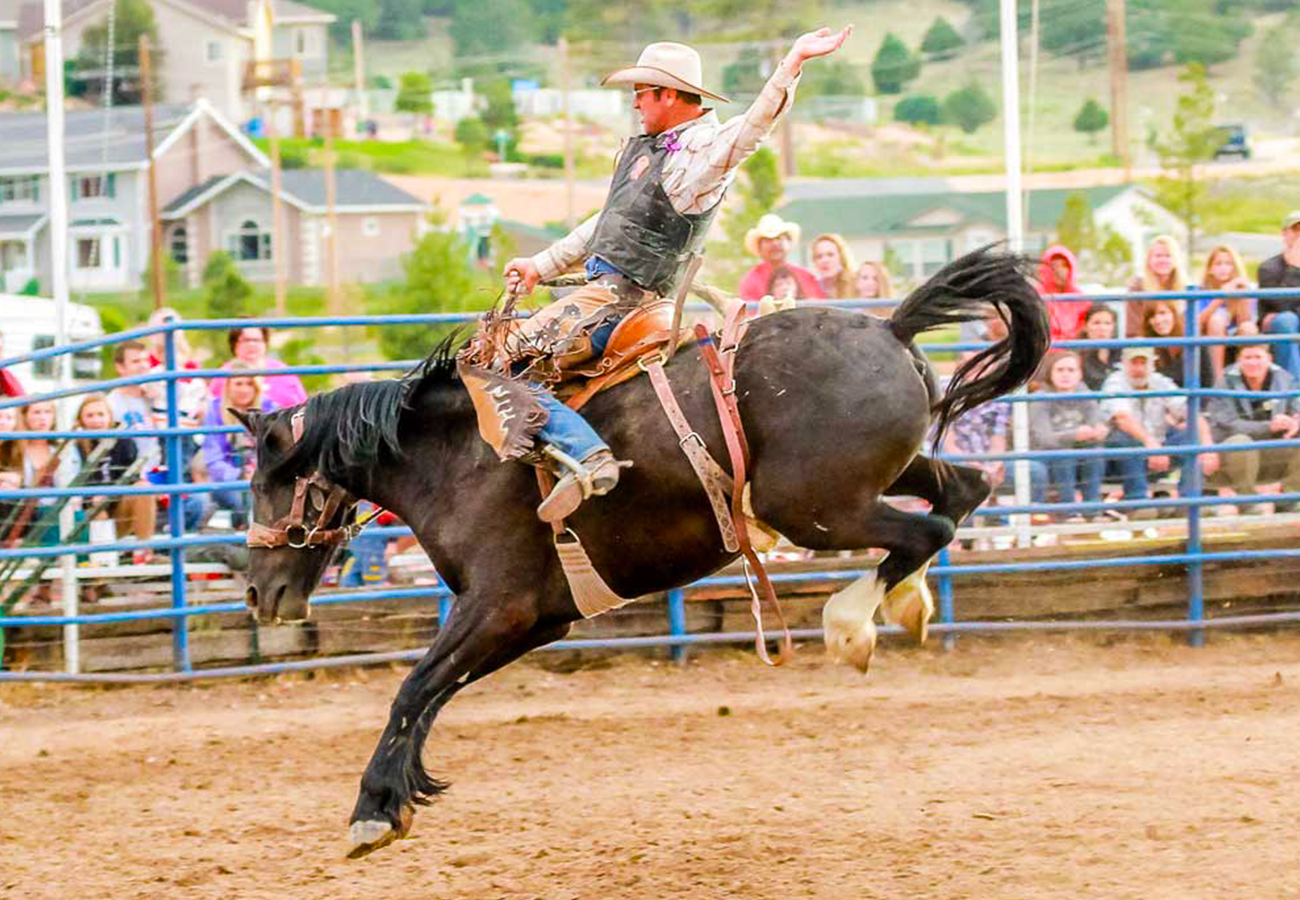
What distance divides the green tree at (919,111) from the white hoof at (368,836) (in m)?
34.3

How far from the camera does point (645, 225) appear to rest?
5.30 metres

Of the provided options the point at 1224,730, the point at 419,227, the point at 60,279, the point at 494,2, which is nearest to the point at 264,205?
the point at 419,227

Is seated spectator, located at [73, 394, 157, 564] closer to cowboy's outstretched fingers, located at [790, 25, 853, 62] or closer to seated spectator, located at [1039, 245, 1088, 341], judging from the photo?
seated spectator, located at [1039, 245, 1088, 341]

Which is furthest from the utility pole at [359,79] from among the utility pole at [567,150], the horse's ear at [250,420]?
the horse's ear at [250,420]

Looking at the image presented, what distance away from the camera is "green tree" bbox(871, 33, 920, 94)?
40.0 metres

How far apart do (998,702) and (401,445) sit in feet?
10.9

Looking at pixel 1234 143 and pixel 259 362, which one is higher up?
pixel 1234 143

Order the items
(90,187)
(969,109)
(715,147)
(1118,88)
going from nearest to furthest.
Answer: (715,147), (1118,88), (969,109), (90,187)

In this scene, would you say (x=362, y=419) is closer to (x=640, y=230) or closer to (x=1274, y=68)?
(x=640, y=230)

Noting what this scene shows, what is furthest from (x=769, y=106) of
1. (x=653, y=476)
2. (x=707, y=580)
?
(x=707, y=580)

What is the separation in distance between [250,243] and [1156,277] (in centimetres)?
3561

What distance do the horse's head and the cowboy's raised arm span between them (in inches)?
65.2

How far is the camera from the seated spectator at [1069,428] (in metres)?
8.70

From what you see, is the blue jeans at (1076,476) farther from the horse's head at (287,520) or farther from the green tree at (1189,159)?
the green tree at (1189,159)
